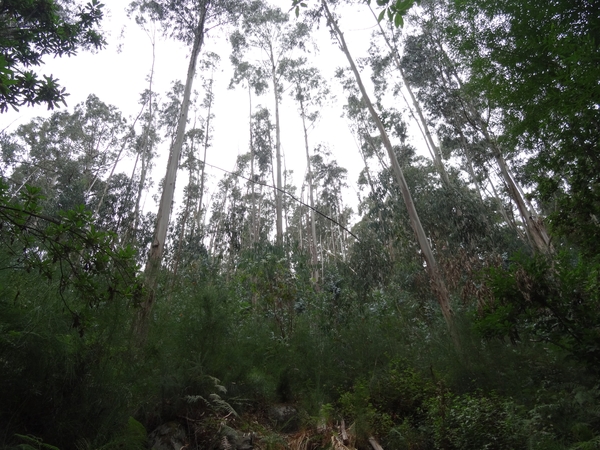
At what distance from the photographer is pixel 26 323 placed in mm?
2324

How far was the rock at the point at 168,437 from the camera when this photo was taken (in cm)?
307

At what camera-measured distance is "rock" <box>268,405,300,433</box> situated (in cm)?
415

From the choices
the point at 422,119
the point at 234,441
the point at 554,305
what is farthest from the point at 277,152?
the point at 554,305

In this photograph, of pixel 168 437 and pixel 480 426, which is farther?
pixel 168 437

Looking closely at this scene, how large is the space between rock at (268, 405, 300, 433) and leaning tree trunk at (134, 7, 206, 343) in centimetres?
180

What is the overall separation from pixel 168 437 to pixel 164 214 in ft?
12.6

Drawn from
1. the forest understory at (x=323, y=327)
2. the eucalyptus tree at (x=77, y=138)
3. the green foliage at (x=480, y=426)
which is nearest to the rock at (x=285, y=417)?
the forest understory at (x=323, y=327)

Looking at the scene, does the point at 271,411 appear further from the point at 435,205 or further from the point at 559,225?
the point at 435,205

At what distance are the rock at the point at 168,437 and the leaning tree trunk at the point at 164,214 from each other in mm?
794

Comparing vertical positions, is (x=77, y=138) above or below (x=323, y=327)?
above

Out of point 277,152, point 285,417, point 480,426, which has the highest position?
point 277,152

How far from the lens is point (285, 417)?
434 cm

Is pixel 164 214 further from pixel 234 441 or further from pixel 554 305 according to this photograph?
pixel 554 305

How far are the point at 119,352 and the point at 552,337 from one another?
126 inches
